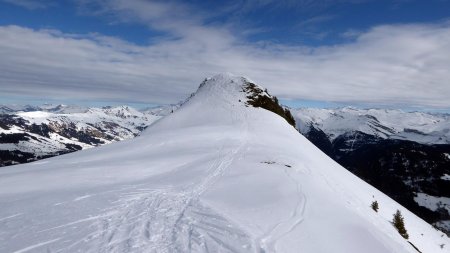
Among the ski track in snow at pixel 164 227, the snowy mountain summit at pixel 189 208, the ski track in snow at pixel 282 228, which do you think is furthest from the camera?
the snowy mountain summit at pixel 189 208

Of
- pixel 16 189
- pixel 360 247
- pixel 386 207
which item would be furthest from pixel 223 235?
pixel 386 207

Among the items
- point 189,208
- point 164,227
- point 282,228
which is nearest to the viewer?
point 164,227

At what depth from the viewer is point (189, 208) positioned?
57.0 feet

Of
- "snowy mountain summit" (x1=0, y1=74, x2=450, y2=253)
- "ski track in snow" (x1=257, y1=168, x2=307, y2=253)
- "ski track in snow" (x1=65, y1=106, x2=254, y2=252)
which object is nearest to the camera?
"ski track in snow" (x1=65, y1=106, x2=254, y2=252)

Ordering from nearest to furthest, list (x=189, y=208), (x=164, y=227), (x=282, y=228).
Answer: (x=164, y=227), (x=282, y=228), (x=189, y=208)

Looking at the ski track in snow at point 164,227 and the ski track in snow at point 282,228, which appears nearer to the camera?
the ski track in snow at point 164,227

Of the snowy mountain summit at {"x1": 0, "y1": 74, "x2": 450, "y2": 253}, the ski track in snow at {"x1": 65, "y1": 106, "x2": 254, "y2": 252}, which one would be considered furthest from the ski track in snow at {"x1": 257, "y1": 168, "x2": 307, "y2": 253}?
the ski track in snow at {"x1": 65, "y1": 106, "x2": 254, "y2": 252}

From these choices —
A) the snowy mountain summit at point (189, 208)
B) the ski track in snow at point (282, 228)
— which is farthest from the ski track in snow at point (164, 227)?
the ski track in snow at point (282, 228)

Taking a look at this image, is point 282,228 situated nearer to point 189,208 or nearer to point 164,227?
point 164,227

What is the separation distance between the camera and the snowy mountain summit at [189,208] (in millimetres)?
13125

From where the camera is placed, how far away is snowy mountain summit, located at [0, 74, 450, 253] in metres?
13.1

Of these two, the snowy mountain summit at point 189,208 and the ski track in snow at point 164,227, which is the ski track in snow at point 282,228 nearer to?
the snowy mountain summit at point 189,208

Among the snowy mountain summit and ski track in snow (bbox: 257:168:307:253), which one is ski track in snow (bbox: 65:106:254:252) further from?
ski track in snow (bbox: 257:168:307:253)

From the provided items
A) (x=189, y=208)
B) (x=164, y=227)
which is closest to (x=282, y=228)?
(x=164, y=227)
